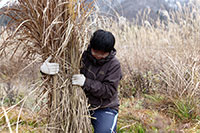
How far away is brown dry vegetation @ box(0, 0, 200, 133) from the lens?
2.44m

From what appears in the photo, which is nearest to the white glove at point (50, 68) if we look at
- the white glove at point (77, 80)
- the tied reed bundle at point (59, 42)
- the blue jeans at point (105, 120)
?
the tied reed bundle at point (59, 42)

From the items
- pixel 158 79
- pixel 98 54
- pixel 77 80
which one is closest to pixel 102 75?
pixel 98 54

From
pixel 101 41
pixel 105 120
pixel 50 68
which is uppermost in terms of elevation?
pixel 101 41

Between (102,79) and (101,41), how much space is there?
40 cm

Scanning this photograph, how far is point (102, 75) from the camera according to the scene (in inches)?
76.6

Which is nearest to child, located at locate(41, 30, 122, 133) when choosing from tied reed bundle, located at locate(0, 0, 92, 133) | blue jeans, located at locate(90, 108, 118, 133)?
blue jeans, located at locate(90, 108, 118, 133)

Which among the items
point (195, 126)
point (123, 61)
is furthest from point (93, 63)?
point (123, 61)

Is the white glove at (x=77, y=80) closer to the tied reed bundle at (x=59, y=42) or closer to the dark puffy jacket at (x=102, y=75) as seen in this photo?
the tied reed bundle at (x=59, y=42)

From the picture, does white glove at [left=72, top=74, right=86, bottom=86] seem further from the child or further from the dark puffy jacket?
the dark puffy jacket

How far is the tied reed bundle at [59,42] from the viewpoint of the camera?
1464 mm

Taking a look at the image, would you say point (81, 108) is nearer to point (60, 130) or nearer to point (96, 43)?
point (60, 130)

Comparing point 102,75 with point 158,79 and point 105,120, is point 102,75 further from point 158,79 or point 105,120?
point 158,79

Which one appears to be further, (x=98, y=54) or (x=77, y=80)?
(x=98, y=54)

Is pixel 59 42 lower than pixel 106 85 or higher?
higher
